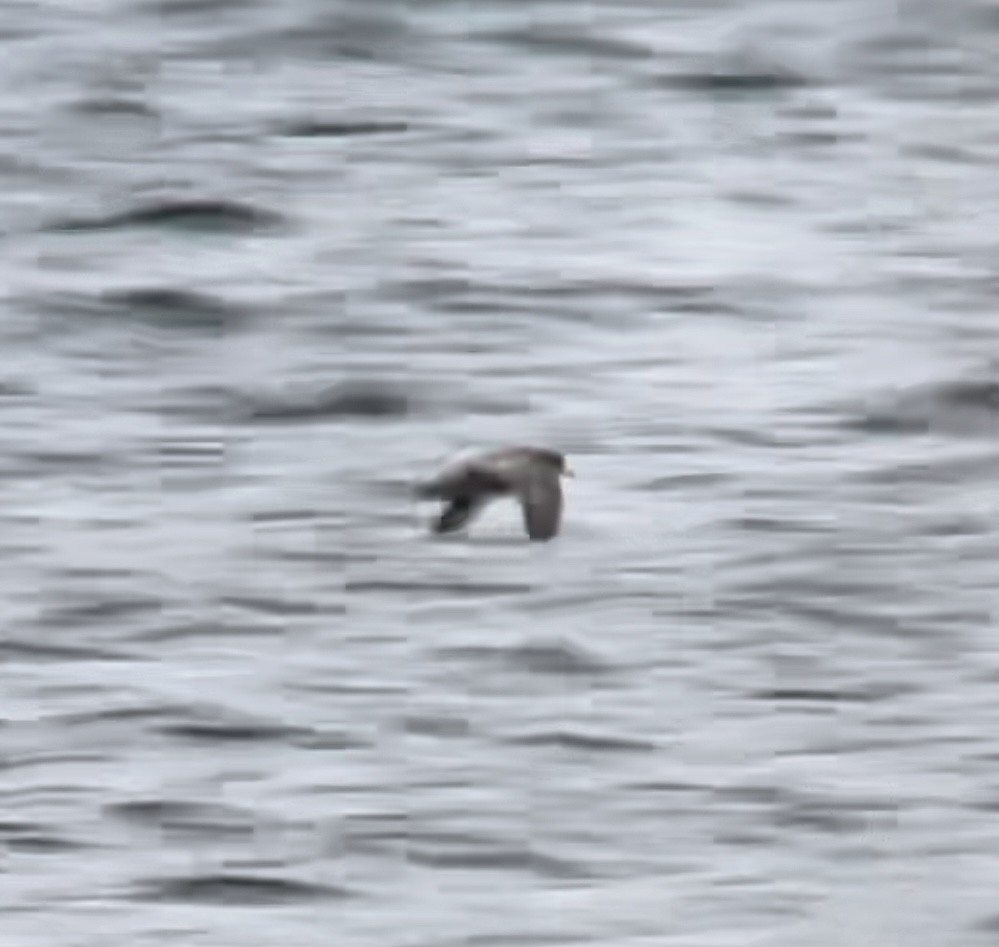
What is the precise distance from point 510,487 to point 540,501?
10 cm

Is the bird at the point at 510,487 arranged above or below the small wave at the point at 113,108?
above

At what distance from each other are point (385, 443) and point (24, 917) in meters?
3.14

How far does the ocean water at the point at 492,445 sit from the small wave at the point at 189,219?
0.02 m

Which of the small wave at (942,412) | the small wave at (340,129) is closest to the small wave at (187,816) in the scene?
the small wave at (942,412)

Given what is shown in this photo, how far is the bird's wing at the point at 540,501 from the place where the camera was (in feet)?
33.8

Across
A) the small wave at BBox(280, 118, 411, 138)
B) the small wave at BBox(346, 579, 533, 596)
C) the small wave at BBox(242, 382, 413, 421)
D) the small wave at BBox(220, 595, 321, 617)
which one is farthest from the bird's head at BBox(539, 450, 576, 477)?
the small wave at BBox(280, 118, 411, 138)

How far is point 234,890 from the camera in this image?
29.9 ft

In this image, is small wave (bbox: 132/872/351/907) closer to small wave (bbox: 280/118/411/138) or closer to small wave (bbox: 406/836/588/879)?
small wave (bbox: 406/836/588/879)

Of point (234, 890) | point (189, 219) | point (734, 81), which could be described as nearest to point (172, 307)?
point (189, 219)

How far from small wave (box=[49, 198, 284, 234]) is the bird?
3.12 m

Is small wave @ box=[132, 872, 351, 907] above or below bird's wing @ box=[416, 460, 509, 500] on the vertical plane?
below

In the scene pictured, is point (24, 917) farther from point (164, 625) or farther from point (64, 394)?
point (64, 394)

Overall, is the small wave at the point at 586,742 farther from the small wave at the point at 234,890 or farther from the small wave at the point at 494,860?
the small wave at the point at 234,890

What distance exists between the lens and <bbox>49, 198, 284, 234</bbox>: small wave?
1354cm
